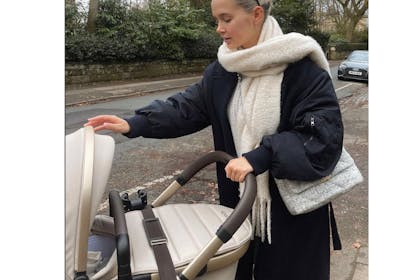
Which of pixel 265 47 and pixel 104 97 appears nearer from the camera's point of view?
pixel 265 47

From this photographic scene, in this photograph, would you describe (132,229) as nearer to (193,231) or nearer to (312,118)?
(193,231)

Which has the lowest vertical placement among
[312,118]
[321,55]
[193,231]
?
[193,231]

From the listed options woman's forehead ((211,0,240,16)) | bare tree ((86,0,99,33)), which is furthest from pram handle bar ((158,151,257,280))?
bare tree ((86,0,99,33))

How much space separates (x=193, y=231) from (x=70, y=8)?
81 centimetres

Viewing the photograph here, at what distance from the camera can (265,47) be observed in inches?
55.2

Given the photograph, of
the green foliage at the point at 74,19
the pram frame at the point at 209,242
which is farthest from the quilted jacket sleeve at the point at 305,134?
the green foliage at the point at 74,19

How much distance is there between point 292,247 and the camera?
5.30ft

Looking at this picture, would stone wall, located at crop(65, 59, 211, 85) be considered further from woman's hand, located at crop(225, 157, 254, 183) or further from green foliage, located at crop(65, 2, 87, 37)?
woman's hand, located at crop(225, 157, 254, 183)

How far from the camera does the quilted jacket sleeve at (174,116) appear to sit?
1.62m

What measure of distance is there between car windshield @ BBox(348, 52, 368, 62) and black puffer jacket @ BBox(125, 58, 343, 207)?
14 centimetres

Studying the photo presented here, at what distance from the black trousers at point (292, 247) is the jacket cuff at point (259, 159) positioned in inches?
8.1

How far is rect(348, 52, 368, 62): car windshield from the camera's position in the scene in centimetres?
142

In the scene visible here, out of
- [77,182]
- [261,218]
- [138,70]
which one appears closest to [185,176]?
[261,218]
